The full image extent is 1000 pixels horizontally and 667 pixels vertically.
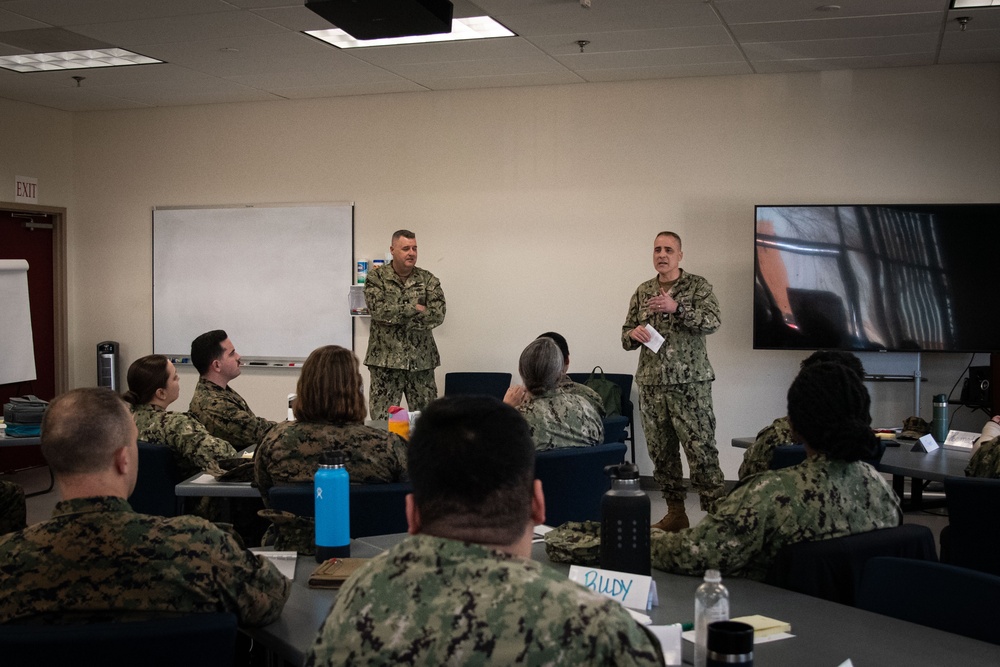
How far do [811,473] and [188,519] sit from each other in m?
1.41

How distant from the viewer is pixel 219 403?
459 cm

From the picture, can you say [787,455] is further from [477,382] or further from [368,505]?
[477,382]

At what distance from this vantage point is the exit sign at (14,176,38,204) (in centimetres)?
818

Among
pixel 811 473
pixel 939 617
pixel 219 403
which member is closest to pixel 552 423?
pixel 219 403

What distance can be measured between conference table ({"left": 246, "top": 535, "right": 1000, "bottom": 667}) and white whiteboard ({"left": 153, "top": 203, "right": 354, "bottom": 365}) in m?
5.79

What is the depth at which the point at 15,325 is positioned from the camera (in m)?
8.05

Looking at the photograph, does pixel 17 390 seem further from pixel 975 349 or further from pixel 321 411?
pixel 975 349

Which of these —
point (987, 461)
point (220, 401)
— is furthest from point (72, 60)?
point (987, 461)

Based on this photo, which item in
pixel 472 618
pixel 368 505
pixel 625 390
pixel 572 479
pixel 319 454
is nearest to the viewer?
pixel 472 618

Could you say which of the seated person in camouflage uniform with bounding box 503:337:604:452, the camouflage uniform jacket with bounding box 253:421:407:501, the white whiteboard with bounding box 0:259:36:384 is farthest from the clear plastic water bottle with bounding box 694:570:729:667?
the white whiteboard with bounding box 0:259:36:384

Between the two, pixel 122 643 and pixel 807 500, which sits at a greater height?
pixel 807 500

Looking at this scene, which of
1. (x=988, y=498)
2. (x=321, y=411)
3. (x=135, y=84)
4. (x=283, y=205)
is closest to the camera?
(x=988, y=498)

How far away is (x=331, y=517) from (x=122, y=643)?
870 millimetres

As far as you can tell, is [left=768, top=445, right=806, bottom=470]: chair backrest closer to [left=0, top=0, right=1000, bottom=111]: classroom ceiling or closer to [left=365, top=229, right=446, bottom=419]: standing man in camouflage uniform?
[left=0, top=0, right=1000, bottom=111]: classroom ceiling
